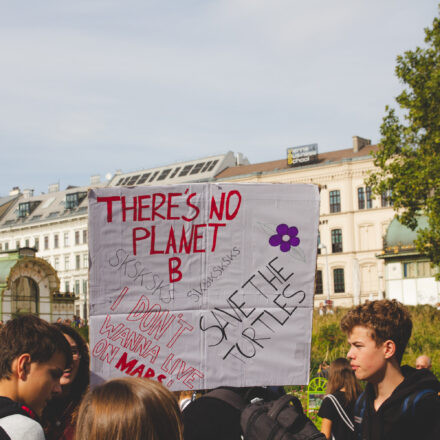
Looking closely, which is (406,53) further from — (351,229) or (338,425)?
(351,229)

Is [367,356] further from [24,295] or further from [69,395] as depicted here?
[24,295]

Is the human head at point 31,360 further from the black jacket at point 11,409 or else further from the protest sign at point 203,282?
the protest sign at point 203,282

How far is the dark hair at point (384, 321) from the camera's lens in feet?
13.6

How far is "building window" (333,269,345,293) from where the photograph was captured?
65.9 m

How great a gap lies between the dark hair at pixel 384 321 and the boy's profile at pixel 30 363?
1.60 meters

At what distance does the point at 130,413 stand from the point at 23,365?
45.7 inches

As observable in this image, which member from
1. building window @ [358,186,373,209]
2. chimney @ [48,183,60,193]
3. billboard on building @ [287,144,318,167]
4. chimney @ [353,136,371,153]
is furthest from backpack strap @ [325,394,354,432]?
chimney @ [48,183,60,193]

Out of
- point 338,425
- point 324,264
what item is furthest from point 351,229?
point 338,425

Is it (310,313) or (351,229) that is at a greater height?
(351,229)

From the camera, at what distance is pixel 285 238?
15.7ft

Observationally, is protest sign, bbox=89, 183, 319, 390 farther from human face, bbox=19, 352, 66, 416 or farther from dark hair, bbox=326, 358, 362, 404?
dark hair, bbox=326, 358, 362, 404

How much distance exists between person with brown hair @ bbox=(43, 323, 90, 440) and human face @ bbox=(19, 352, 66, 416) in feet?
2.45

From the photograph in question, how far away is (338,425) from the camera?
5.76m

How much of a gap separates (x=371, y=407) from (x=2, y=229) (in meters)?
88.7
